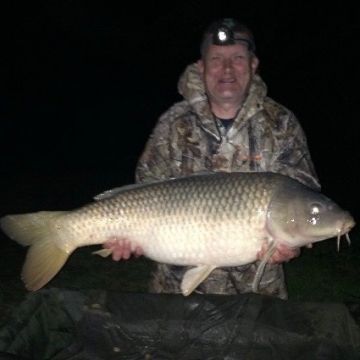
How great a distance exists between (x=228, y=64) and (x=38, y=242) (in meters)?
1.12

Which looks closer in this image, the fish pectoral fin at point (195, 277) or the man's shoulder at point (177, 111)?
the fish pectoral fin at point (195, 277)

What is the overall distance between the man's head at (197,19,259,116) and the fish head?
54 centimetres

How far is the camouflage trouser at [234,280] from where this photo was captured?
2623mm

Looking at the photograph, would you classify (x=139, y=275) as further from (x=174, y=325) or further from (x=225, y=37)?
(x=225, y=37)

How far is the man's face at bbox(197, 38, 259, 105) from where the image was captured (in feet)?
8.53

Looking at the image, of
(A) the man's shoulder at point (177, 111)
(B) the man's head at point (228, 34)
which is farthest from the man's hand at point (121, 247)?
(B) the man's head at point (228, 34)

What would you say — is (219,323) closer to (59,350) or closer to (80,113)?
(59,350)

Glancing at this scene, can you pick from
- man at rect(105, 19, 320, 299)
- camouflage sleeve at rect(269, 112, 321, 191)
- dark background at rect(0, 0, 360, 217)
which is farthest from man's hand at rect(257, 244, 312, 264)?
dark background at rect(0, 0, 360, 217)

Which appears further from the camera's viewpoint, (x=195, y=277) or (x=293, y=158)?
(x=293, y=158)

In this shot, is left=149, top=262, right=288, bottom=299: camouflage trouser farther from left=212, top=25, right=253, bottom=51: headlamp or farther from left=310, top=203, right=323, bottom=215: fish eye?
left=212, top=25, right=253, bottom=51: headlamp

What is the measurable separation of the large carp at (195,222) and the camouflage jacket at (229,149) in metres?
0.27

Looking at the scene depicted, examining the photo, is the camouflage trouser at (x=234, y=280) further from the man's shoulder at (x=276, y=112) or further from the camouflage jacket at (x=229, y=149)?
the man's shoulder at (x=276, y=112)

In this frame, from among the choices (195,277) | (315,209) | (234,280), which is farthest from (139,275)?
(315,209)

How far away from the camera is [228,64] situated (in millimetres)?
2617
